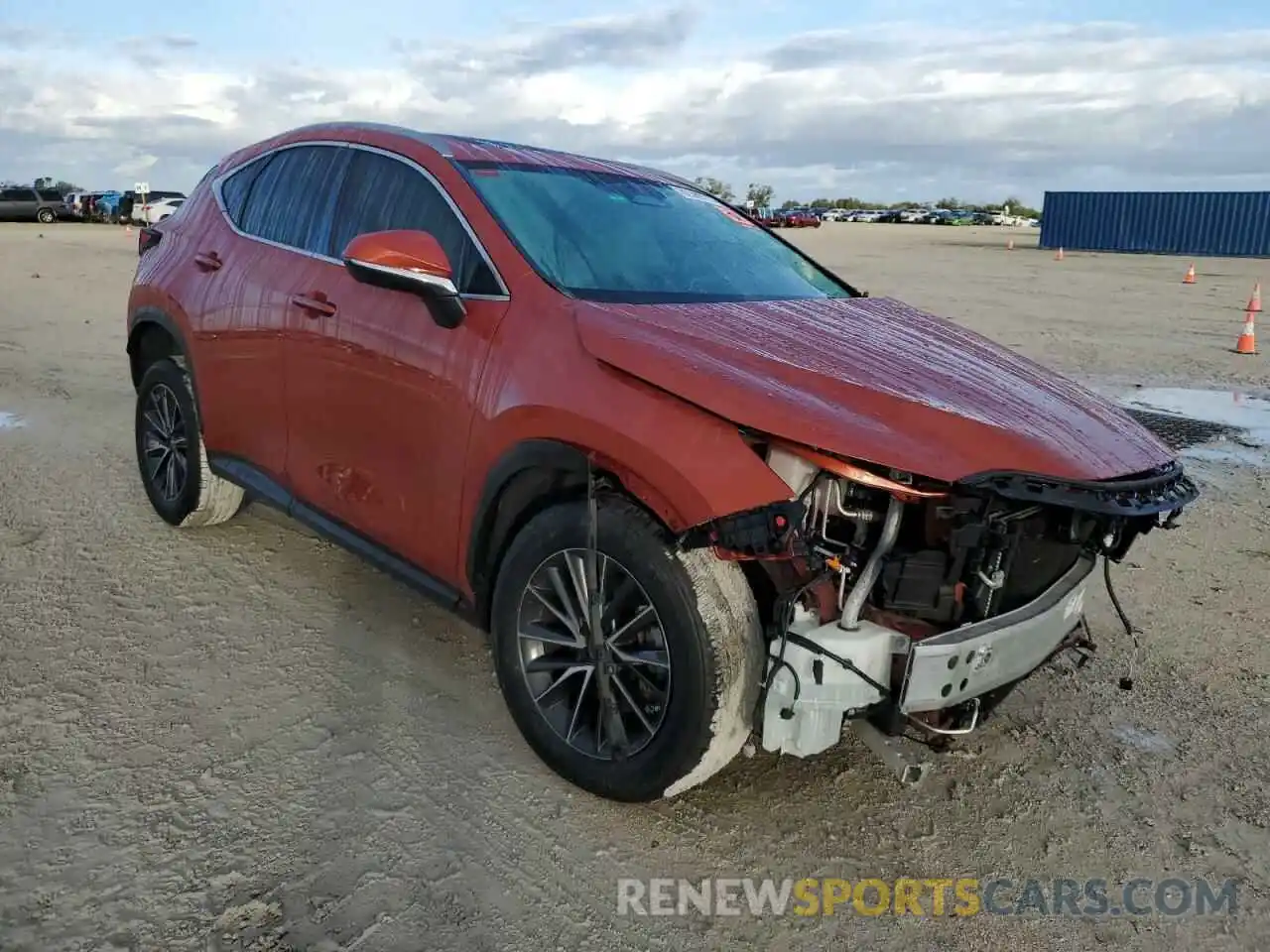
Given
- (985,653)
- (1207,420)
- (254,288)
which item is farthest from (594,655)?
(1207,420)

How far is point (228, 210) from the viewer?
183 inches

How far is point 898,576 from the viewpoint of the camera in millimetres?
2635

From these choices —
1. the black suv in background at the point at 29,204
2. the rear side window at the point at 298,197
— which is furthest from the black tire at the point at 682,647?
the black suv in background at the point at 29,204

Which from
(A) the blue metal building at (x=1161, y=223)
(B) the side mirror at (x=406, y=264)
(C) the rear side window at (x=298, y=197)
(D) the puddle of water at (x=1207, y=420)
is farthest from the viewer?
(A) the blue metal building at (x=1161, y=223)

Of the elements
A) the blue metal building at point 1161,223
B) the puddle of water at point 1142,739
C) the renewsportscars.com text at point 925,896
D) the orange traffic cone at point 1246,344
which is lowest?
the renewsportscars.com text at point 925,896

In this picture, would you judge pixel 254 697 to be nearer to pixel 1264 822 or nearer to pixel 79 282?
pixel 1264 822

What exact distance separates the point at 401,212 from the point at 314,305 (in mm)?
485

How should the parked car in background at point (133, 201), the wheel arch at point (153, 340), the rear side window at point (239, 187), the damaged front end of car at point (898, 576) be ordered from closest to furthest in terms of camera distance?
1. the damaged front end of car at point (898, 576)
2. the rear side window at point (239, 187)
3. the wheel arch at point (153, 340)
4. the parked car in background at point (133, 201)

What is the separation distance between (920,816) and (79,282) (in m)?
18.8

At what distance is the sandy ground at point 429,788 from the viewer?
2514 millimetres

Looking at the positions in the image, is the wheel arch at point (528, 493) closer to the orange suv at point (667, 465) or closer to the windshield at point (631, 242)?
the orange suv at point (667, 465)

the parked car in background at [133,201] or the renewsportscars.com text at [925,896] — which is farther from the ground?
the parked car in background at [133,201]

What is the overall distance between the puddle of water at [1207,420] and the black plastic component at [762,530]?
18.0ft

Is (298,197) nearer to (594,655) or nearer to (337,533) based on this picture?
(337,533)
